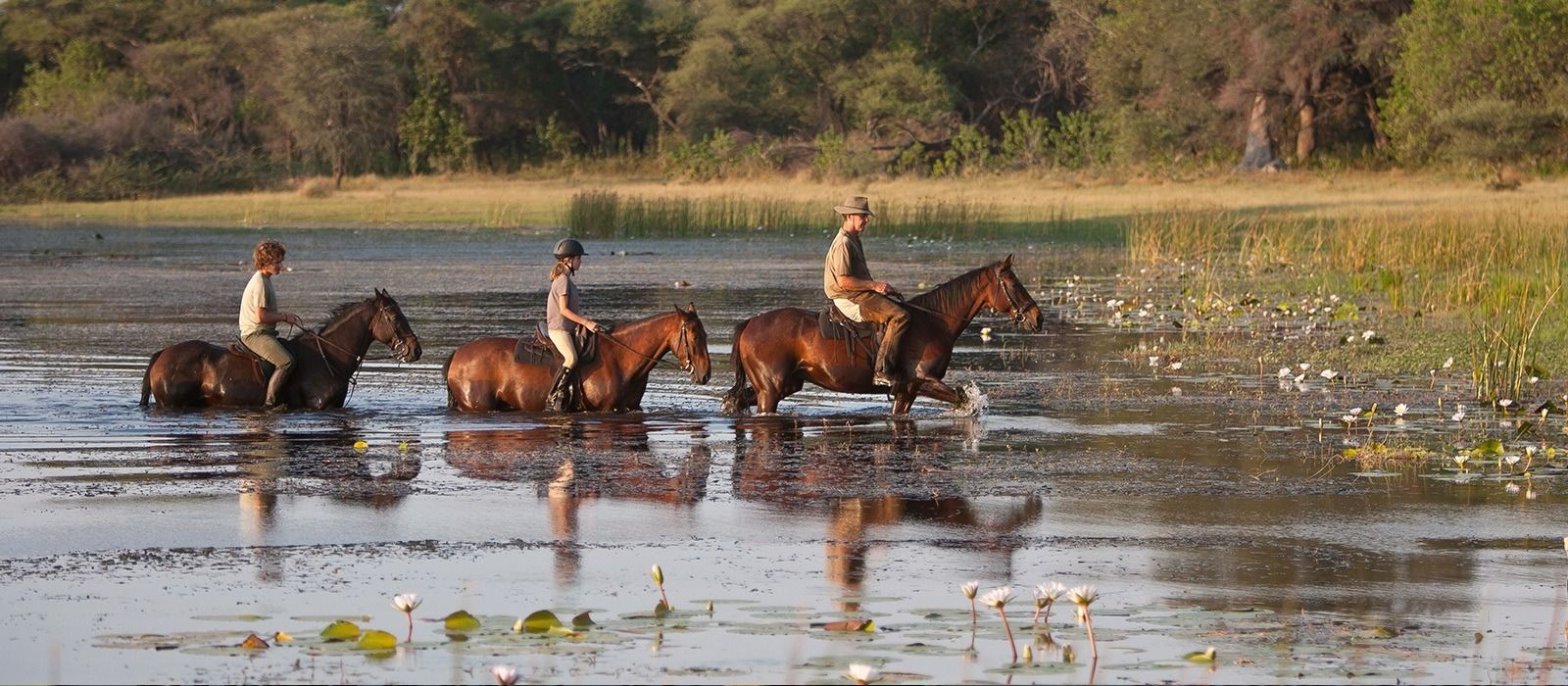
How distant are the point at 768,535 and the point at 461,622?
253cm

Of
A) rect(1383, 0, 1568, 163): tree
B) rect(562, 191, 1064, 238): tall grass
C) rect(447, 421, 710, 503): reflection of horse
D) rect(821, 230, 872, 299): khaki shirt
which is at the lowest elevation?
rect(447, 421, 710, 503): reflection of horse

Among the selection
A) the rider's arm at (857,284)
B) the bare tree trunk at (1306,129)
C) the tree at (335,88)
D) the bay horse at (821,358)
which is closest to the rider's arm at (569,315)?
the bay horse at (821,358)

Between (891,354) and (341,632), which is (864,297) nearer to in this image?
(891,354)

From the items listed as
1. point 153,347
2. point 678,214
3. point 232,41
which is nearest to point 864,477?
point 153,347

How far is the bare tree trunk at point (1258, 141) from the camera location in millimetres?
56719

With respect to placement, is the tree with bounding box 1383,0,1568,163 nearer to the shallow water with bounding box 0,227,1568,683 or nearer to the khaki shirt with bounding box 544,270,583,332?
the shallow water with bounding box 0,227,1568,683

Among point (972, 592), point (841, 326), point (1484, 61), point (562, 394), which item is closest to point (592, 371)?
point (562, 394)

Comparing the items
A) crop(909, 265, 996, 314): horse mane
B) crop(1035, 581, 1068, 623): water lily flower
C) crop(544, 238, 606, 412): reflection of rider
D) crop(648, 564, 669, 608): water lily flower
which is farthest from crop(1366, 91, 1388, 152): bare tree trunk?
crop(1035, 581, 1068, 623): water lily flower

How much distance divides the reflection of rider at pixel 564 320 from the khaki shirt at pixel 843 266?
5.42ft

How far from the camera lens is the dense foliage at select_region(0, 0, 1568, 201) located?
53375mm

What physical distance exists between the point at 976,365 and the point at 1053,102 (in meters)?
52.7

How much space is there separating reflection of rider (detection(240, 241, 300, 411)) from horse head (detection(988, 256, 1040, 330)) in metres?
4.96

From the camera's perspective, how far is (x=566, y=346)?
47.3ft

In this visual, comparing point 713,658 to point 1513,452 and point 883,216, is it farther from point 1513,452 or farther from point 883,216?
point 883,216
